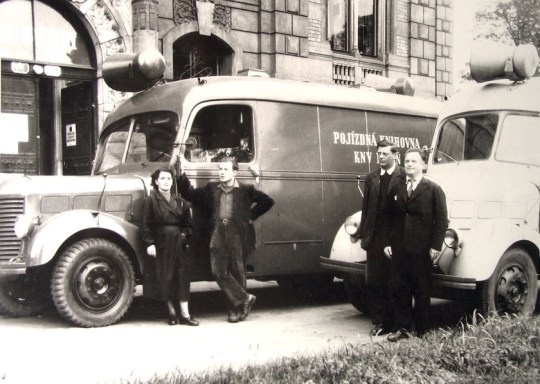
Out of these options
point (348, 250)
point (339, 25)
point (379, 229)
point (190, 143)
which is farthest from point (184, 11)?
point (379, 229)

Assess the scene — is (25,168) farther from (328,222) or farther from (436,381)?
(436,381)

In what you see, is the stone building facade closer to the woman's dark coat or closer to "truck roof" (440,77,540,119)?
"truck roof" (440,77,540,119)

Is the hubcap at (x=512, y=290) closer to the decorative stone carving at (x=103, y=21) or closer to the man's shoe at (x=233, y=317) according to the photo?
the man's shoe at (x=233, y=317)

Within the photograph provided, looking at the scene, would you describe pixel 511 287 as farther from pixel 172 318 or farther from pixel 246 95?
pixel 246 95

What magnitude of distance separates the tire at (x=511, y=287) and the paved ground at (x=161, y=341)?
1.00 m

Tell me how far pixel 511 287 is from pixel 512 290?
33 mm

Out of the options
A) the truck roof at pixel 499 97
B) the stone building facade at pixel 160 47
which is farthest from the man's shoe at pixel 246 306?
the stone building facade at pixel 160 47

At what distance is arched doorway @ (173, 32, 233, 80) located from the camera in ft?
50.0

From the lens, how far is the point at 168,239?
7.39 meters

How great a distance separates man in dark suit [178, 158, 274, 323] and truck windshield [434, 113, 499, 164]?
2279 mm

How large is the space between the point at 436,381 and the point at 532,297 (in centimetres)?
285

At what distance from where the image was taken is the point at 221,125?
820 cm

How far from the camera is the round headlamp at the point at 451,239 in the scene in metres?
6.72

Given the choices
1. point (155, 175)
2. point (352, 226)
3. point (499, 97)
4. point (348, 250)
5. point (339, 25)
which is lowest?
point (348, 250)
